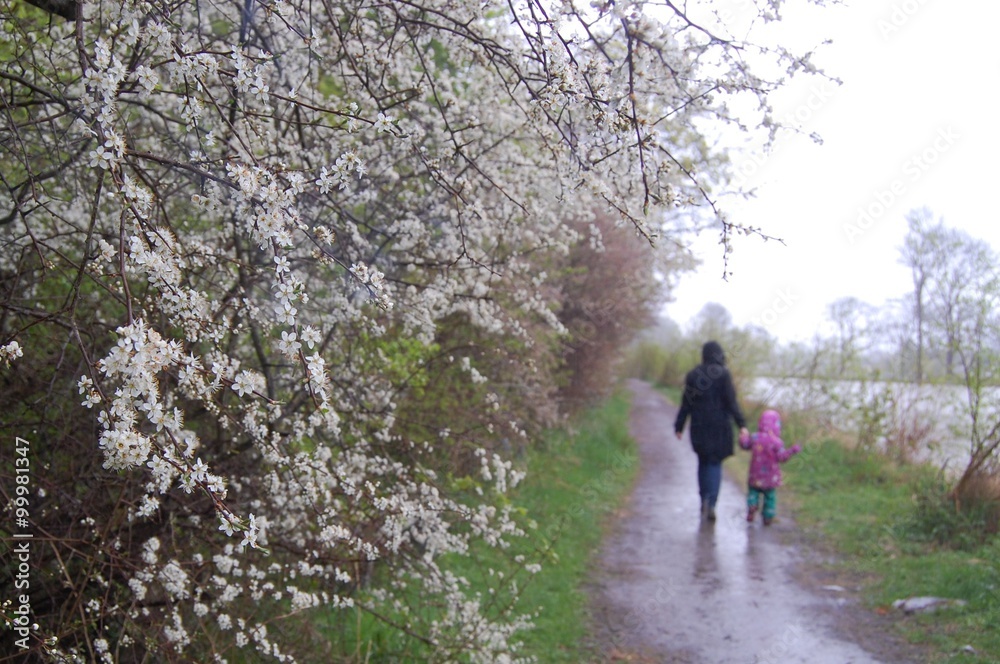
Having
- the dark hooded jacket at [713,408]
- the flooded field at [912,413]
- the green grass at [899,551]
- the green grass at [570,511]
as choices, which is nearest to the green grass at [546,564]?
the green grass at [570,511]

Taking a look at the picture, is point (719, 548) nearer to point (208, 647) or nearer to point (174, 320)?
point (208, 647)

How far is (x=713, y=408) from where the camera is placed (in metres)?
8.03

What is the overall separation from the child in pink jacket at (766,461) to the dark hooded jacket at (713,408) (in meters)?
0.21

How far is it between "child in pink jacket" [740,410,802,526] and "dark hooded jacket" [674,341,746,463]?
0.21 m

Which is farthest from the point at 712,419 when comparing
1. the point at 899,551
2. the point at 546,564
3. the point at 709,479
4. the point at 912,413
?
the point at 912,413

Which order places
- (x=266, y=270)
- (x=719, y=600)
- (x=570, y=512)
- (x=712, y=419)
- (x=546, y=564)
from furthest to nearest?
(x=570, y=512)
(x=712, y=419)
(x=546, y=564)
(x=719, y=600)
(x=266, y=270)

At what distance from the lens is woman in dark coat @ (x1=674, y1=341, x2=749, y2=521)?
7910 millimetres

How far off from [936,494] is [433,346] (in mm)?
4631

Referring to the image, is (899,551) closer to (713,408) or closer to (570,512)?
(713,408)

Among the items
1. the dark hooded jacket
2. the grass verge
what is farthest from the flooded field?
the grass verge

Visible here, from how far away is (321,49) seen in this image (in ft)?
15.0

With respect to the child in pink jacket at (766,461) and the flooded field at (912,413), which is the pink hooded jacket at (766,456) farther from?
the flooded field at (912,413)

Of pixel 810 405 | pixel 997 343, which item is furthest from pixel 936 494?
pixel 810 405

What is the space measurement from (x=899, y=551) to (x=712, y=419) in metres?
2.09
